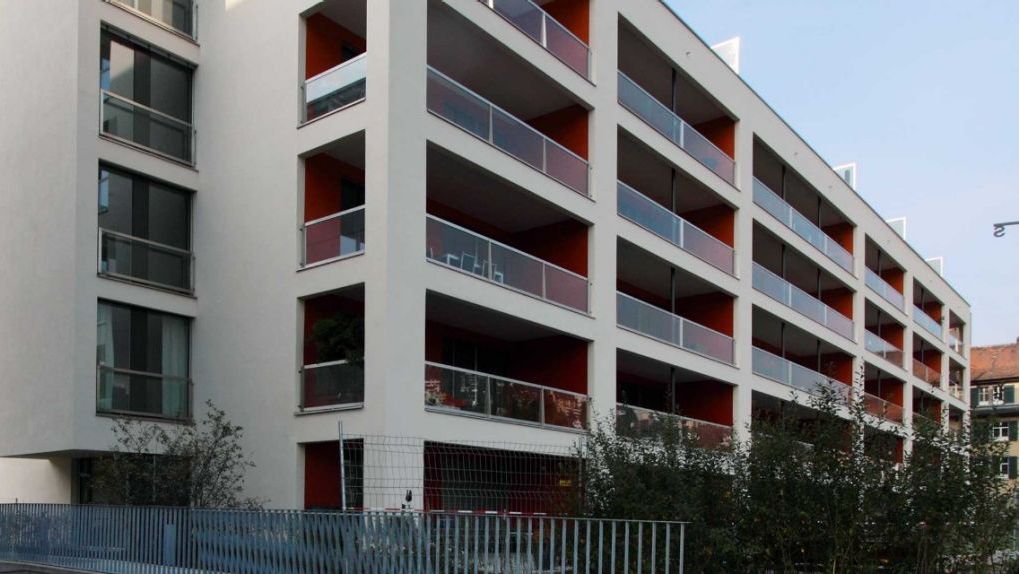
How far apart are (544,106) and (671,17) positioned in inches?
222

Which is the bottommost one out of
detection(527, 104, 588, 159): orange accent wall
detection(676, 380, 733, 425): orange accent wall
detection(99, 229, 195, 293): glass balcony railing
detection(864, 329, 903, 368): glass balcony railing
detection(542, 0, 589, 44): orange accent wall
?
detection(676, 380, 733, 425): orange accent wall

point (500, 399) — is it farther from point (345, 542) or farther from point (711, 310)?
point (711, 310)

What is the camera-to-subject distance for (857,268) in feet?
128

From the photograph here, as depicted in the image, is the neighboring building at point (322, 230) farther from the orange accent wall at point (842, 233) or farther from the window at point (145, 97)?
the orange accent wall at point (842, 233)

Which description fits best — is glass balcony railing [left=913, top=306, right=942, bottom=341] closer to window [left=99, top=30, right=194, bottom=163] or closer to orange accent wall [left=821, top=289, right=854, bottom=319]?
orange accent wall [left=821, top=289, right=854, bottom=319]

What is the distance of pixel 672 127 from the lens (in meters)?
26.6

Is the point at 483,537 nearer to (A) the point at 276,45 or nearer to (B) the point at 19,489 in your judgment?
(A) the point at 276,45

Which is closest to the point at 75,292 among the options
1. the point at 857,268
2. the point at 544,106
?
the point at 544,106

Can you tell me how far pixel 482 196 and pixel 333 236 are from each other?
4416mm

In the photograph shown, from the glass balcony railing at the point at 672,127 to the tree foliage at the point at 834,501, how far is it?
528 inches

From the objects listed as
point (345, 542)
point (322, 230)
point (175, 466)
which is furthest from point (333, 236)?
point (345, 542)

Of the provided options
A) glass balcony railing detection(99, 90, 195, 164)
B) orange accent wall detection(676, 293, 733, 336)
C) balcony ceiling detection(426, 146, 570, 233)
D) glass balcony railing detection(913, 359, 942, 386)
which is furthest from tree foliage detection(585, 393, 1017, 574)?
glass balcony railing detection(913, 359, 942, 386)

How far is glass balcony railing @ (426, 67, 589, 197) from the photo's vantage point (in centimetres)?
1903

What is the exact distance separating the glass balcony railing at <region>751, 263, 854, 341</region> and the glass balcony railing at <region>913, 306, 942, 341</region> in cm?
1079
